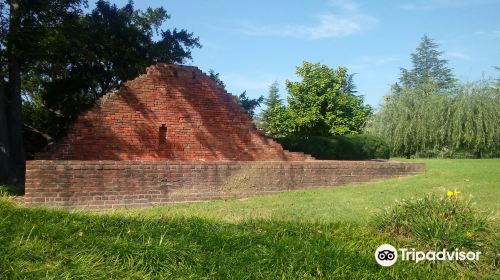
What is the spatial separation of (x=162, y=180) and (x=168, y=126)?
340cm

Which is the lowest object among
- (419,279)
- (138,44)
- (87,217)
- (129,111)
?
(419,279)

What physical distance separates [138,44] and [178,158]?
9541mm

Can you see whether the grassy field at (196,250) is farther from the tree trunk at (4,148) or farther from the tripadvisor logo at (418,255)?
the tree trunk at (4,148)

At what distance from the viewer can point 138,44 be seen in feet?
65.1

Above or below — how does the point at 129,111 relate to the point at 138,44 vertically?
below

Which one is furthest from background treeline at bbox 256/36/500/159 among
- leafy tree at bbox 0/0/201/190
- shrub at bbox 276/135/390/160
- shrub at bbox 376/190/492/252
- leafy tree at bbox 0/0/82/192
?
shrub at bbox 376/190/492/252

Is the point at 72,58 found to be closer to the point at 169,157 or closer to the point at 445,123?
the point at 169,157

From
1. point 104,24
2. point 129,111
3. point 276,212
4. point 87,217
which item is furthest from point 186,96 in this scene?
point 104,24

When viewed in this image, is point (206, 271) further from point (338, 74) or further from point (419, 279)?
point (338, 74)

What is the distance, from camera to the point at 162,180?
9.20 metres

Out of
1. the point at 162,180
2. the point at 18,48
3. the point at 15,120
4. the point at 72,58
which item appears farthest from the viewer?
the point at 72,58

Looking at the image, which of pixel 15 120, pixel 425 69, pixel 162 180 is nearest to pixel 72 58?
pixel 15 120

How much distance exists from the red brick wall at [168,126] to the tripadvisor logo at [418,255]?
8430mm

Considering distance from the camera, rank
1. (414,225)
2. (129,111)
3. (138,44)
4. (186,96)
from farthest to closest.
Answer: (138,44), (186,96), (129,111), (414,225)
